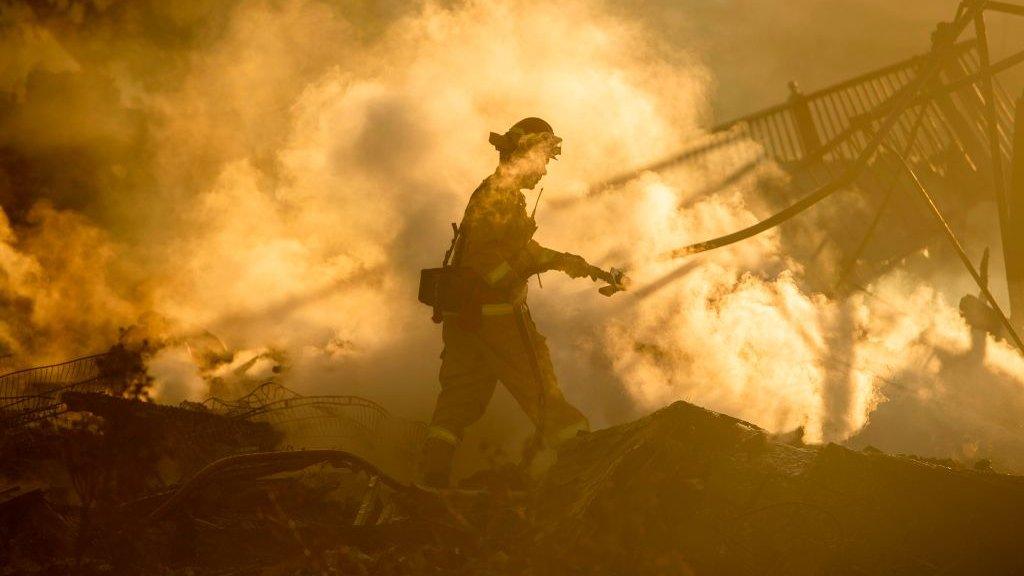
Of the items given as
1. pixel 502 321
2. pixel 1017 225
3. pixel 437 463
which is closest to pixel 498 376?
pixel 502 321

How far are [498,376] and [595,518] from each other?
168 cm

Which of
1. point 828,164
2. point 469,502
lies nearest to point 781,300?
point 828,164

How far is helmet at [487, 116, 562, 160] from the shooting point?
4.32 meters

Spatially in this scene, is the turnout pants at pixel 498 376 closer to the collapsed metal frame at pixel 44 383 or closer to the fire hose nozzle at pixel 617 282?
the fire hose nozzle at pixel 617 282

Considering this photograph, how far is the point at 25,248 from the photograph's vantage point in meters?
8.21

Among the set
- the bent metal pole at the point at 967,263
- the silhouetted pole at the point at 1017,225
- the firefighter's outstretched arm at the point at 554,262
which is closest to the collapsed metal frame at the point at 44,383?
the firefighter's outstretched arm at the point at 554,262

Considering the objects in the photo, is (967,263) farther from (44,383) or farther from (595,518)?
(44,383)

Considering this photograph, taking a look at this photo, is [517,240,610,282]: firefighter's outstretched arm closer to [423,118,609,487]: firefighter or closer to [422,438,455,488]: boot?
[423,118,609,487]: firefighter

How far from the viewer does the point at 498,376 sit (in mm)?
3971

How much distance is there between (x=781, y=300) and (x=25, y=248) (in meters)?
9.96

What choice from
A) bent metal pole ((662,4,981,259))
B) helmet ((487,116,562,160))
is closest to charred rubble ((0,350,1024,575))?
helmet ((487,116,562,160))

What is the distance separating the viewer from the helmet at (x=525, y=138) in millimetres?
4324

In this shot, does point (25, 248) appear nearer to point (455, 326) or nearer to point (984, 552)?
point (455, 326)

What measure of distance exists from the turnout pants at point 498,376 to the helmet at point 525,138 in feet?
3.83
